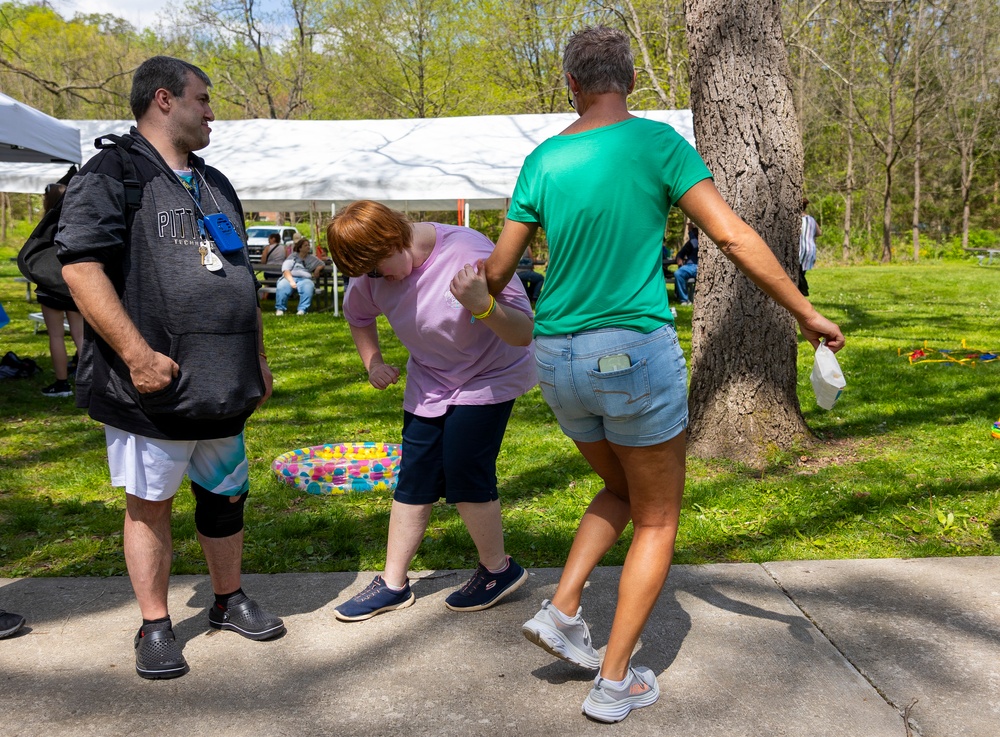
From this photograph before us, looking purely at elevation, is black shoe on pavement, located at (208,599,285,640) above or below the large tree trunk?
below

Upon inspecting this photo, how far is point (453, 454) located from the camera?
3.28 m

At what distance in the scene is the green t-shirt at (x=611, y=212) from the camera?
2.43 metres

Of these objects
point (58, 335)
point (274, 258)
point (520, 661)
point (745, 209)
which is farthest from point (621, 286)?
point (274, 258)

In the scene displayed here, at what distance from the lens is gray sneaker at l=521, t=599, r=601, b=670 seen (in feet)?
8.93

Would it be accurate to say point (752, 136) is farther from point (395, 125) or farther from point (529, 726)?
point (395, 125)

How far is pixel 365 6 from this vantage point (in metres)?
33.7

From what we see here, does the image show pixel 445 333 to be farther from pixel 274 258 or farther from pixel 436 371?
pixel 274 258

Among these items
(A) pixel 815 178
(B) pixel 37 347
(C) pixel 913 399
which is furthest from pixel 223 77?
(C) pixel 913 399

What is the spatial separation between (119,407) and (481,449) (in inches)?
47.3

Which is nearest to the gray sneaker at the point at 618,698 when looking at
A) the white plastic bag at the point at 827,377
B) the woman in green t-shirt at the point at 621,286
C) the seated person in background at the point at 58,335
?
the woman in green t-shirt at the point at 621,286

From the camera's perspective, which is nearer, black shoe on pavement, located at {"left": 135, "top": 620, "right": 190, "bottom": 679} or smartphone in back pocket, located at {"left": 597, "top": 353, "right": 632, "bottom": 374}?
smartphone in back pocket, located at {"left": 597, "top": 353, "right": 632, "bottom": 374}

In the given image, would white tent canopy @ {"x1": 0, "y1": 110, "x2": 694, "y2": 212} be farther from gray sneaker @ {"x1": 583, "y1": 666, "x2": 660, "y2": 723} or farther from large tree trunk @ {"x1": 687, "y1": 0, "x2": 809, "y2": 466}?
gray sneaker @ {"x1": 583, "y1": 666, "x2": 660, "y2": 723}

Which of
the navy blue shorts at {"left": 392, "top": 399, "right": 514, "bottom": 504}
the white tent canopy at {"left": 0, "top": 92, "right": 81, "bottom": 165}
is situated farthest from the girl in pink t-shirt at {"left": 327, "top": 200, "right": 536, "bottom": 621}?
the white tent canopy at {"left": 0, "top": 92, "right": 81, "bottom": 165}

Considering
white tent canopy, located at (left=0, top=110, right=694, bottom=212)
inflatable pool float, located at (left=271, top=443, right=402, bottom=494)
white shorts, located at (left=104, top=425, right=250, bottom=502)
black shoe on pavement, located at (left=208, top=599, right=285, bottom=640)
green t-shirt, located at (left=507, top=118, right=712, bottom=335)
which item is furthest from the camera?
white tent canopy, located at (left=0, top=110, right=694, bottom=212)
